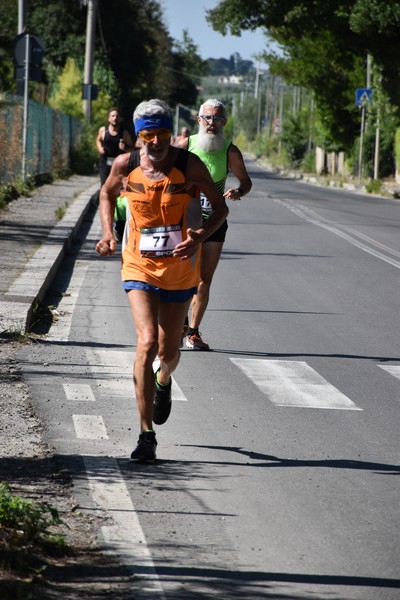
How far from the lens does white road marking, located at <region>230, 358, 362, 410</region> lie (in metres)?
8.33

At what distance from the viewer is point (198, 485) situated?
613 cm

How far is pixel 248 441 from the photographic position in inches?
281

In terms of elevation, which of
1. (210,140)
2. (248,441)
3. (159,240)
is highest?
(210,140)

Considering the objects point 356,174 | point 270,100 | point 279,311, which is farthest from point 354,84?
point 270,100

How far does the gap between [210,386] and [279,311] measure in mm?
4096

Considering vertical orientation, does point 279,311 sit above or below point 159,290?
below

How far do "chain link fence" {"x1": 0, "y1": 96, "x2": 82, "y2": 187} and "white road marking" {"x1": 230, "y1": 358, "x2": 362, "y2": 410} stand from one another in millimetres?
5032

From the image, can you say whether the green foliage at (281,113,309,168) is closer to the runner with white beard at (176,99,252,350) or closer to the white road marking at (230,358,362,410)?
the runner with white beard at (176,99,252,350)

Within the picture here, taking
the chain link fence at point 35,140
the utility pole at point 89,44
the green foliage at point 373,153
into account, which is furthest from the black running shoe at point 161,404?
the green foliage at point 373,153

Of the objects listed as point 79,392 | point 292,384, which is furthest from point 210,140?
point 79,392

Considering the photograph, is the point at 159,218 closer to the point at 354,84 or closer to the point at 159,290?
the point at 159,290

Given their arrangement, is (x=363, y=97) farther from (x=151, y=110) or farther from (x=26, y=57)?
(x=151, y=110)

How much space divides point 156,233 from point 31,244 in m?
10.3

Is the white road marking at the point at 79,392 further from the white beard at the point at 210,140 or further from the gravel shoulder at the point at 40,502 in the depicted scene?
the white beard at the point at 210,140
